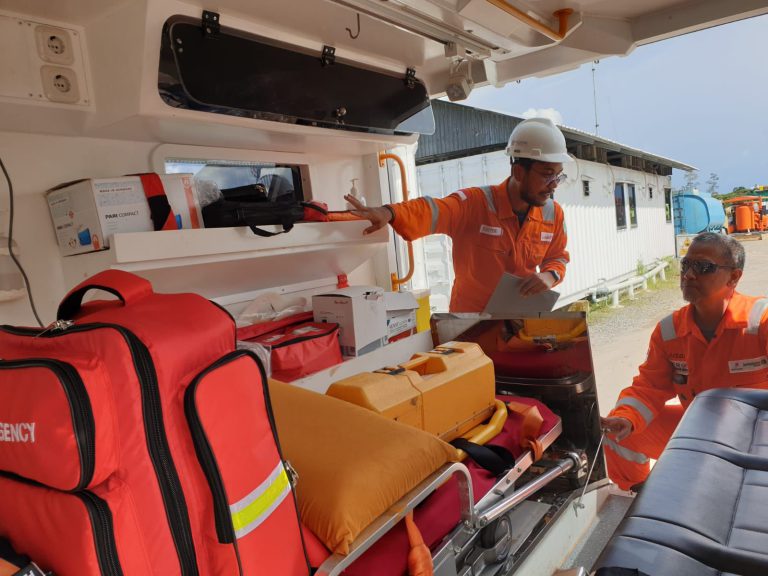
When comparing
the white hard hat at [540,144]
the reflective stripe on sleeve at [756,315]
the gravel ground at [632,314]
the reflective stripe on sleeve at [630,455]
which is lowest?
the gravel ground at [632,314]

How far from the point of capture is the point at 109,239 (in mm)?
1811

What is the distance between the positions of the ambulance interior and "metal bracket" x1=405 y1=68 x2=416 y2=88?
73 mm

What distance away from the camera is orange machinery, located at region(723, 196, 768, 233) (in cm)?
528

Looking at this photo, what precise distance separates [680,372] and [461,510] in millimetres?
1668

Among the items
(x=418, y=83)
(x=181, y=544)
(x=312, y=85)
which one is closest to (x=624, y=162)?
(x=418, y=83)

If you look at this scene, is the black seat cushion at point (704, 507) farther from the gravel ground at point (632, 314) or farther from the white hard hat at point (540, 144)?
the gravel ground at point (632, 314)

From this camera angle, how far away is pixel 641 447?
2.55m

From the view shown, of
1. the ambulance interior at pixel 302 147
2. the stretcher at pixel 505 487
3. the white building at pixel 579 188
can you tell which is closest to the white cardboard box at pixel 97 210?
the ambulance interior at pixel 302 147

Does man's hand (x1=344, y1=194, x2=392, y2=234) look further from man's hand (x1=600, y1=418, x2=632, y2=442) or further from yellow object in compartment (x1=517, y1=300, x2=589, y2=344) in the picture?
man's hand (x1=600, y1=418, x2=632, y2=442)

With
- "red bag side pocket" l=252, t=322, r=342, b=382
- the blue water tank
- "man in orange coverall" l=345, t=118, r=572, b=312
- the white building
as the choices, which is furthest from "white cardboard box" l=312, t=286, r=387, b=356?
the blue water tank

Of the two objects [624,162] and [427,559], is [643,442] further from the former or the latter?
[624,162]

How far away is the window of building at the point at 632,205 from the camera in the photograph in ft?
34.3

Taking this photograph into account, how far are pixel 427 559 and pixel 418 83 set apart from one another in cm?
246

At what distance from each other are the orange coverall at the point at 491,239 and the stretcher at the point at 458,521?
1.20m
